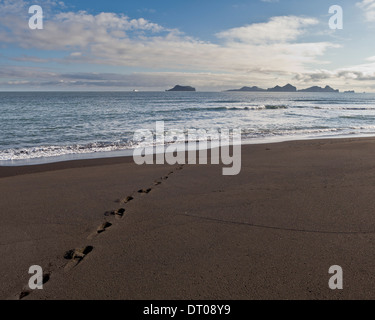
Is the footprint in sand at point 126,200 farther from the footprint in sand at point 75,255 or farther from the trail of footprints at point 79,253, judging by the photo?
the footprint in sand at point 75,255

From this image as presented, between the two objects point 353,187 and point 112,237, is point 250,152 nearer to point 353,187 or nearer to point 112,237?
point 353,187

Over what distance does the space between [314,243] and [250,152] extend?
7118 millimetres

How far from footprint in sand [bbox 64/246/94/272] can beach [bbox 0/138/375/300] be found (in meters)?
0.01

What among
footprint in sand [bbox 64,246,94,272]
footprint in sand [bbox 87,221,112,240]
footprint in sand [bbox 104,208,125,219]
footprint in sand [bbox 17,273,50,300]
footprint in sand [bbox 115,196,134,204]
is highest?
footprint in sand [bbox 115,196,134,204]

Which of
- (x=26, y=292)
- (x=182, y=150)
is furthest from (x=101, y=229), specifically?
(x=182, y=150)

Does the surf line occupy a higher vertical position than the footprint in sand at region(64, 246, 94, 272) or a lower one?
higher

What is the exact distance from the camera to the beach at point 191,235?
2832 mm

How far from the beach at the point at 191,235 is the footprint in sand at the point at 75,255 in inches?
0.5

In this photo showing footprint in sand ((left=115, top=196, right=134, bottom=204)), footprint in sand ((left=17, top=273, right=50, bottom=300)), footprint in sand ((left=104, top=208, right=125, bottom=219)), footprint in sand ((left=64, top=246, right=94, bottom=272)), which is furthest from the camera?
footprint in sand ((left=115, top=196, right=134, bottom=204))

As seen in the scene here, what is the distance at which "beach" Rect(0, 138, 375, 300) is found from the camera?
2832 millimetres

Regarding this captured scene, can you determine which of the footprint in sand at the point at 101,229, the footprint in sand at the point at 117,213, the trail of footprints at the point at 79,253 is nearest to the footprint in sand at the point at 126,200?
the trail of footprints at the point at 79,253

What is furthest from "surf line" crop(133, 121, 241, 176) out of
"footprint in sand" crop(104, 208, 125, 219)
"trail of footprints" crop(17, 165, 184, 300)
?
"trail of footprints" crop(17, 165, 184, 300)

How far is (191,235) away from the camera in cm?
388

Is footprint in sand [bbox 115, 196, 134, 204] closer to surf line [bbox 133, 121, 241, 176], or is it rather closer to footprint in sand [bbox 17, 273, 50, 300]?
footprint in sand [bbox 17, 273, 50, 300]
